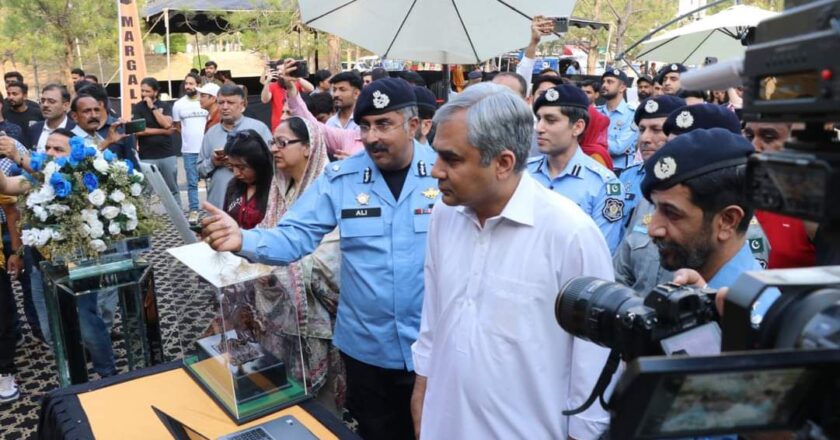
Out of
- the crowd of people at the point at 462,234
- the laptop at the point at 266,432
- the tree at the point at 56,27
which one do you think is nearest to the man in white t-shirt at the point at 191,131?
the crowd of people at the point at 462,234

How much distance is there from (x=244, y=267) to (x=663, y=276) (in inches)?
59.2

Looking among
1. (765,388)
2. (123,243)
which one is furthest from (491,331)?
(123,243)

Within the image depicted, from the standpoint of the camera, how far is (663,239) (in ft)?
5.67

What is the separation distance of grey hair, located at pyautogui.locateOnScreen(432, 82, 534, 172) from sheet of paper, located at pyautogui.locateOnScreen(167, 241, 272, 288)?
105 cm

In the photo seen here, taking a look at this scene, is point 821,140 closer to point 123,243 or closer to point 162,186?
point 162,186

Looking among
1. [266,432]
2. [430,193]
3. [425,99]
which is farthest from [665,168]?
[425,99]

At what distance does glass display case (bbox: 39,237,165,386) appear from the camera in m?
3.30

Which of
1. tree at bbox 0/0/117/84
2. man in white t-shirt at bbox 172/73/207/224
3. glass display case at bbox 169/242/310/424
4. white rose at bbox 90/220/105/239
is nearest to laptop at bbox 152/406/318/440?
glass display case at bbox 169/242/310/424

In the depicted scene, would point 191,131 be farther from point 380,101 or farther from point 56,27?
point 56,27

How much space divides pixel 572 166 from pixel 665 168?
5.37 feet

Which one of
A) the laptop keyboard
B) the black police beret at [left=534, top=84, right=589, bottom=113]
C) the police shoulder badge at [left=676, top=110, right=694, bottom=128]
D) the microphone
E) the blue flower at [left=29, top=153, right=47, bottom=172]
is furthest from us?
the black police beret at [left=534, top=84, right=589, bottom=113]

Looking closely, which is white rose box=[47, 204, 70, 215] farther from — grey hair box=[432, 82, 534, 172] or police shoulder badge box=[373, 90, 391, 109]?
grey hair box=[432, 82, 534, 172]

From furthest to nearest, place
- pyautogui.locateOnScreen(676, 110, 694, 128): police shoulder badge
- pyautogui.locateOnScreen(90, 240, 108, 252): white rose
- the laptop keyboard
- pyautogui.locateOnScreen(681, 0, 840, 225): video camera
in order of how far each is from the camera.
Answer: pyautogui.locateOnScreen(90, 240, 108, 252): white rose
pyautogui.locateOnScreen(676, 110, 694, 128): police shoulder badge
the laptop keyboard
pyautogui.locateOnScreen(681, 0, 840, 225): video camera

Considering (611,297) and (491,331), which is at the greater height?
(611,297)
